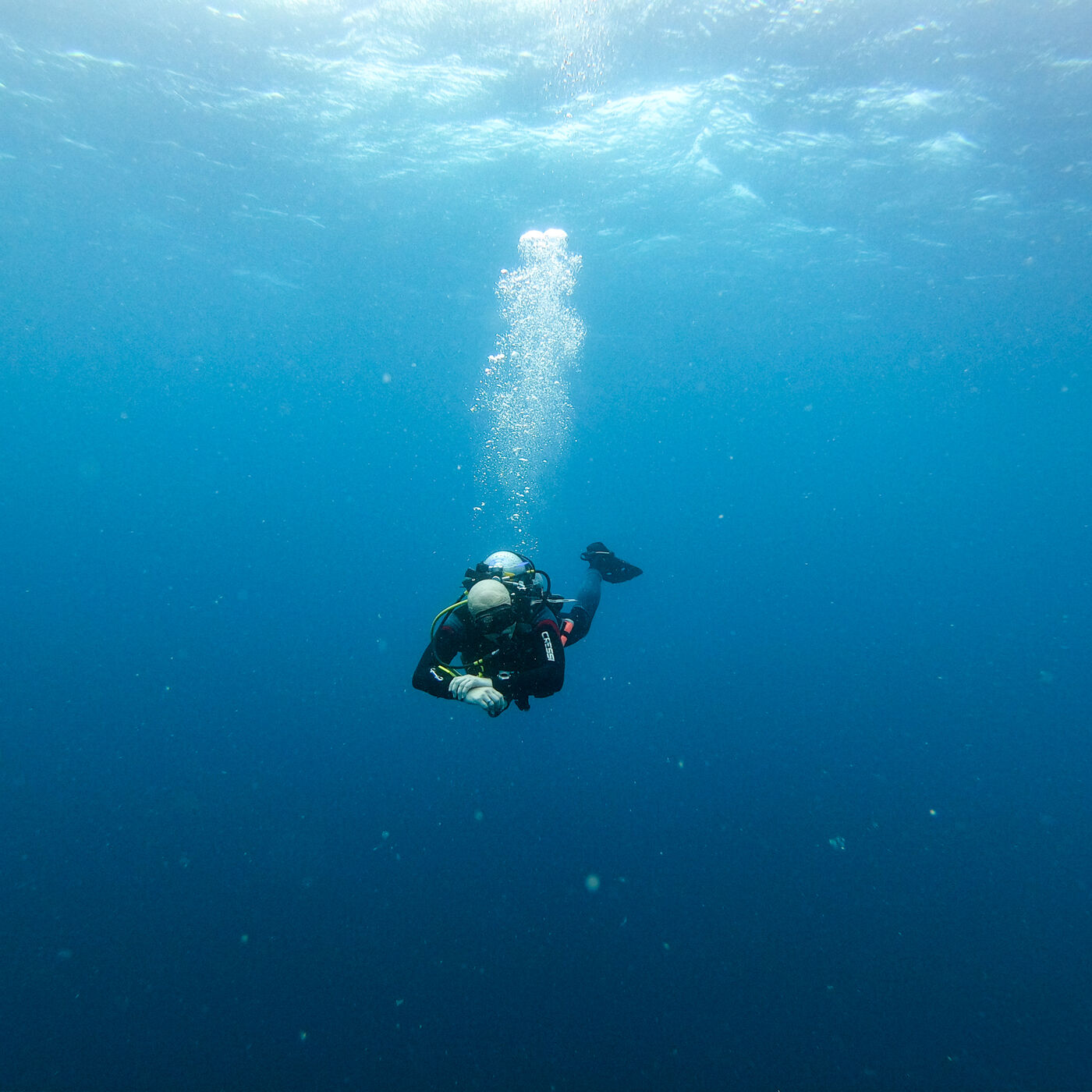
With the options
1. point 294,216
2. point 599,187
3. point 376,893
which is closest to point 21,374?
point 294,216

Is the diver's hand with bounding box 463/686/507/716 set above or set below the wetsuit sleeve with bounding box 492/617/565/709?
below

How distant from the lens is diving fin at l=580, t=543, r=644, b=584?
32.0 feet

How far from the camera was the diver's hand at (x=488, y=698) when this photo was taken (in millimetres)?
4137

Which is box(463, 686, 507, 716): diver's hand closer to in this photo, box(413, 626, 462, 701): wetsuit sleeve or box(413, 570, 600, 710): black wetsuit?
box(413, 570, 600, 710): black wetsuit

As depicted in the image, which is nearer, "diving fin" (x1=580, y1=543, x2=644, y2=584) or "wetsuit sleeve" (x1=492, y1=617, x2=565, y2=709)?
"wetsuit sleeve" (x1=492, y1=617, x2=565, y2=709)

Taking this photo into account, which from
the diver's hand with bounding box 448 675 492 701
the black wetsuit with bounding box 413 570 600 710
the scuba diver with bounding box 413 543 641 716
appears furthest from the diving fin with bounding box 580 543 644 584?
the diver's hand with bounding box 448 675 492 701

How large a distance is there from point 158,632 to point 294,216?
71.6 feet

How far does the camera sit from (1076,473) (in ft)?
247

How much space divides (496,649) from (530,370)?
1567 inches

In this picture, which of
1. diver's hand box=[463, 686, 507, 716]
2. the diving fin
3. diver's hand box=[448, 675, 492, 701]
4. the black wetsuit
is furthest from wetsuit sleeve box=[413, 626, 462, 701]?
the diving fin

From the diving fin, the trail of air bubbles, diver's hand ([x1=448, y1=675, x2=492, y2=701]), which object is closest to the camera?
diver's hand ([x1=448, y1=675, x2=492, y2=701])

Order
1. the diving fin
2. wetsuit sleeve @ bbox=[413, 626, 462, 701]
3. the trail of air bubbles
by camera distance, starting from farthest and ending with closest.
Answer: the trail of air bubbles
the diving fin
wetsuit sleeve @ bbox=[413, 626, 462, 701]

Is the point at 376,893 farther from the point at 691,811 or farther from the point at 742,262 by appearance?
the point at 742,262

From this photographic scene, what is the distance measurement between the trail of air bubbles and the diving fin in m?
8.31
